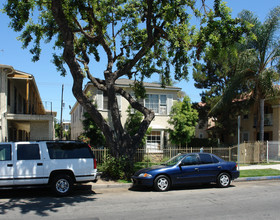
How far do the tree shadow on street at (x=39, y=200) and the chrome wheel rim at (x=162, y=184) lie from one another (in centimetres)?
248

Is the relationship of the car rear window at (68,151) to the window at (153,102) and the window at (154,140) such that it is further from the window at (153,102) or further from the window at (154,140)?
the window at (153,102)

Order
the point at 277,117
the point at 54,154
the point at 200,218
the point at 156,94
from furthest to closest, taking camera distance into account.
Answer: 1. the point at 277,117
2. the point at 156,94
3. the point at 54,154
4. the point at 200,218

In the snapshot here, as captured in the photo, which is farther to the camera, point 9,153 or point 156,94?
point 156,94

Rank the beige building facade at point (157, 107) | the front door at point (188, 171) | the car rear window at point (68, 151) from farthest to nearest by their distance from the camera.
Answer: the beige building facade at point (157, 107) < the front door at point (188, 171) < the car rear window at point (68, 151)

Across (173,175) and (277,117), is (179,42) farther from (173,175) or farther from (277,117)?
(277,117)

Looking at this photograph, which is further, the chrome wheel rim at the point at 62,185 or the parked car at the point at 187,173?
the parked car at the point at 187,173

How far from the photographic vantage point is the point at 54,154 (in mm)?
9539

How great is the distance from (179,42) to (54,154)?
7579 mm

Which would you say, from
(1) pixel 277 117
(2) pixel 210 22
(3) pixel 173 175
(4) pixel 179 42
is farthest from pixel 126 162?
(1) pixel 277 117

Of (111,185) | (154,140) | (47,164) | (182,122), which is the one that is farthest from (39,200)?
(154,140)

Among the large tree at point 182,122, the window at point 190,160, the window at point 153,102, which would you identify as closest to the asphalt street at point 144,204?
the window at point 190,160

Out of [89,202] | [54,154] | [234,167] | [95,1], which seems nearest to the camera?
[89,202]

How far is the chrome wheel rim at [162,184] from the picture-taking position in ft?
34.3

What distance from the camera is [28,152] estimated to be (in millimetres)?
9250
